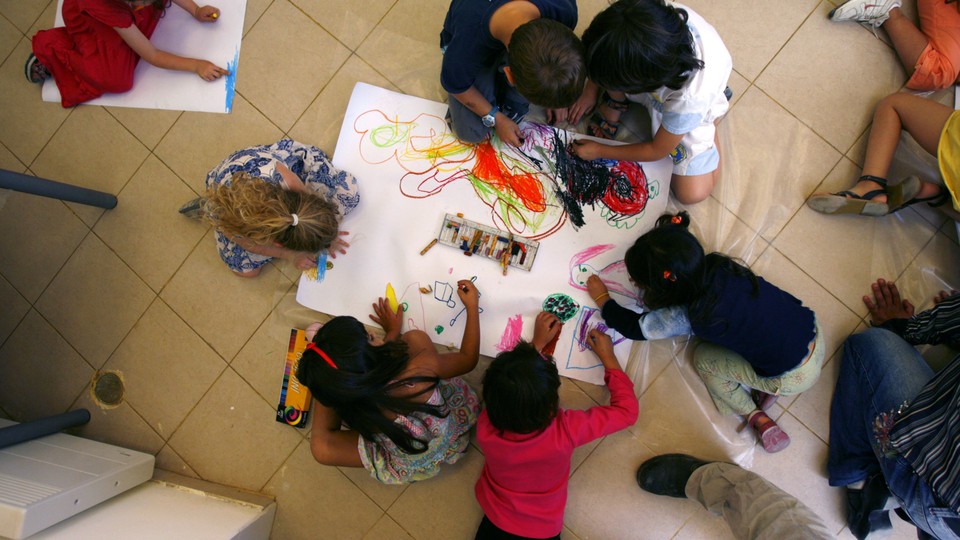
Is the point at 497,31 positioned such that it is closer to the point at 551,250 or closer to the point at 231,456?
the point at 551,250

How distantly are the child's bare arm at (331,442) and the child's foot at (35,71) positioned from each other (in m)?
1.51

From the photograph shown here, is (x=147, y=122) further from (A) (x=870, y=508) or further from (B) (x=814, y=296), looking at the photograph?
(A) (x=870, y=508)

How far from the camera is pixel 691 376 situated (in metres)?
1.59

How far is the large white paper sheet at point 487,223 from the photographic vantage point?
155cm

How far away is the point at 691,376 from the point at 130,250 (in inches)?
73.4

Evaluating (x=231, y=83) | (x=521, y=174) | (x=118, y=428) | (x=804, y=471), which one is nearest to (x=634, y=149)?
(x=521, y=174)

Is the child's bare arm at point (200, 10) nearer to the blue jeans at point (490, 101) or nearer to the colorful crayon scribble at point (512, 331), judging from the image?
the blue jeans at point (490, 101)

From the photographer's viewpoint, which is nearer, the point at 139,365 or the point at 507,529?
the point at 507,529

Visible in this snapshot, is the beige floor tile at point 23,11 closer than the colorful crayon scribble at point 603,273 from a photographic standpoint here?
No

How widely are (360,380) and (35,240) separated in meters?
1.42

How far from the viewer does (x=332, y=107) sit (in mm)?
1710

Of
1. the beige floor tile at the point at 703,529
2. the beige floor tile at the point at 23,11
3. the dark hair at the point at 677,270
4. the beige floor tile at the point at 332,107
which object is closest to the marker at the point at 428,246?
the beige floor tile at the point at 332,107

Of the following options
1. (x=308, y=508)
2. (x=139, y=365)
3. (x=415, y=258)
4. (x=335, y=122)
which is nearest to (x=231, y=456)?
(x=308, y=508)

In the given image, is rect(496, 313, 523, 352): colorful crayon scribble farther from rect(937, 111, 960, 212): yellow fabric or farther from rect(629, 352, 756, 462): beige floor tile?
rect(937, 111, 960, 212): yellow fabric
